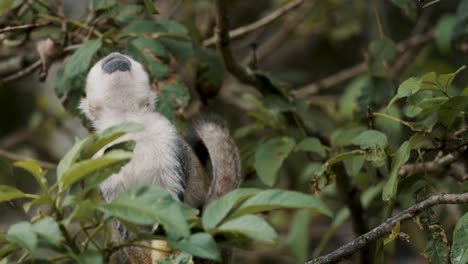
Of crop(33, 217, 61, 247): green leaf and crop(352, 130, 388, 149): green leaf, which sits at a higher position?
crop(33, 217, 61, 247): green leaf

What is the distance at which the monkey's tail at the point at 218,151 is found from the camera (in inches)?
127

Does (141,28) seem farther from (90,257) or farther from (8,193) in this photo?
(90,257)

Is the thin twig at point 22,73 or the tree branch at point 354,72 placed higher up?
the thin twig at point 22,73

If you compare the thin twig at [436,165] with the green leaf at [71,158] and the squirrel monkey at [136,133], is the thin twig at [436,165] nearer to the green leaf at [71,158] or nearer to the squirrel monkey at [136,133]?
the squirrel monkey at [136,133]

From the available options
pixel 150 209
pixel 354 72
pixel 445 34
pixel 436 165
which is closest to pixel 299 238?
pixel 436 165

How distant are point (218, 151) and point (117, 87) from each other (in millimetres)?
631

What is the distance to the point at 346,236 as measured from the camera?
5.66m

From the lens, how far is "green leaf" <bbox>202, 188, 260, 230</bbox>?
1.76 metres

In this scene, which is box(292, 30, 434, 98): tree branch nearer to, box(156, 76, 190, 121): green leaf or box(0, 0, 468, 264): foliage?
box(0, 0, 468, 264): foliage

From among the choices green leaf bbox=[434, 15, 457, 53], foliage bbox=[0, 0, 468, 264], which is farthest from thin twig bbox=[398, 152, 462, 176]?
green leaf bbox=[434, 15, 457, 53]

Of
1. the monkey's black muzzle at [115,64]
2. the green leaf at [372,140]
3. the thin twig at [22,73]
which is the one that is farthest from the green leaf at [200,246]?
the thin twig at [22,73]

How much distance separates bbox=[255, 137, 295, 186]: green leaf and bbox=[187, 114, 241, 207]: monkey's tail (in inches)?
5.9

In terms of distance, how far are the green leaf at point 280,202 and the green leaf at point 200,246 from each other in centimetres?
9

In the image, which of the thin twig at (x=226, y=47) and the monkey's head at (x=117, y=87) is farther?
the thin twig at (x=226, y=47)
